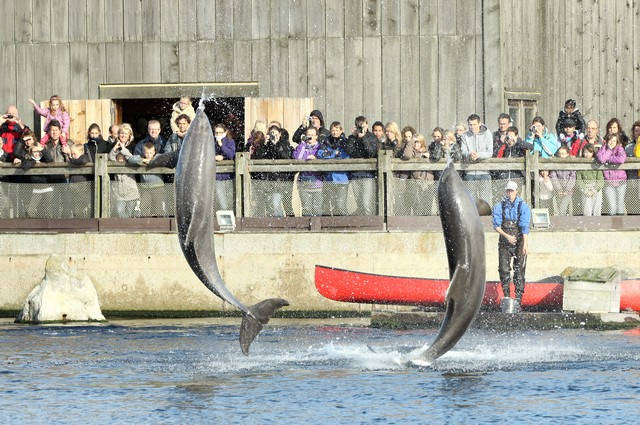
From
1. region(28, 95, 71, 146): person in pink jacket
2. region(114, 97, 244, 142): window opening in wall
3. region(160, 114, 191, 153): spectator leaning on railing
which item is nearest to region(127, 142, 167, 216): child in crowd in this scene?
region(160, 114, 191, 153): spectator leaning on railing

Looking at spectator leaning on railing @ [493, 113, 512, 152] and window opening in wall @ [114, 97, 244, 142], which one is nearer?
spectator leaning on railing @ [493, 113, 512, 152]

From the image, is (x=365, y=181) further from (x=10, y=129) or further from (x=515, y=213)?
(x=10, y=129)

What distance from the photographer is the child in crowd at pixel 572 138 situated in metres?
27.8

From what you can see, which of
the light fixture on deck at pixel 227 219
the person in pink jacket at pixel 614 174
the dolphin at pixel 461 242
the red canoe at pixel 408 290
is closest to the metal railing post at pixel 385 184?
the red canoe at pixel 408 290

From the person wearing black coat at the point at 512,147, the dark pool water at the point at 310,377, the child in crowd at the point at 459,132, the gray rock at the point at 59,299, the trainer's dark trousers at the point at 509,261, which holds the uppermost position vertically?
the child in crowd at the point at 459,132

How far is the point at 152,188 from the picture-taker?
27.5 m

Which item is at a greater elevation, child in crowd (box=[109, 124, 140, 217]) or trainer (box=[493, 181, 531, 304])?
child in crowd (box=[109, 124, 140, 217])

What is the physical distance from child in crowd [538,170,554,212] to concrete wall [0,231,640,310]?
516mm

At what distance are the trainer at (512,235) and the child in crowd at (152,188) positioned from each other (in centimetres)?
555

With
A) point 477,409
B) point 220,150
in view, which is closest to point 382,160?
point 220,150

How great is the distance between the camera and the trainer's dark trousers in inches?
1029

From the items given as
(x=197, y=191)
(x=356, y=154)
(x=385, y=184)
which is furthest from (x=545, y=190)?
(x=197, y=191)

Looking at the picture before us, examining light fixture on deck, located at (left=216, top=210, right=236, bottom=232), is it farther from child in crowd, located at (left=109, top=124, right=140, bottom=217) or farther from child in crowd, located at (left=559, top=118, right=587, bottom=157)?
child in crowd, located at (left=559, top=118, right=587, bottom=157)

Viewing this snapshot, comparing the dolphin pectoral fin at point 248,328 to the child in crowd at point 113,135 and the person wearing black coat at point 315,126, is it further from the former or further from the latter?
the child in crowd at point 113,135
